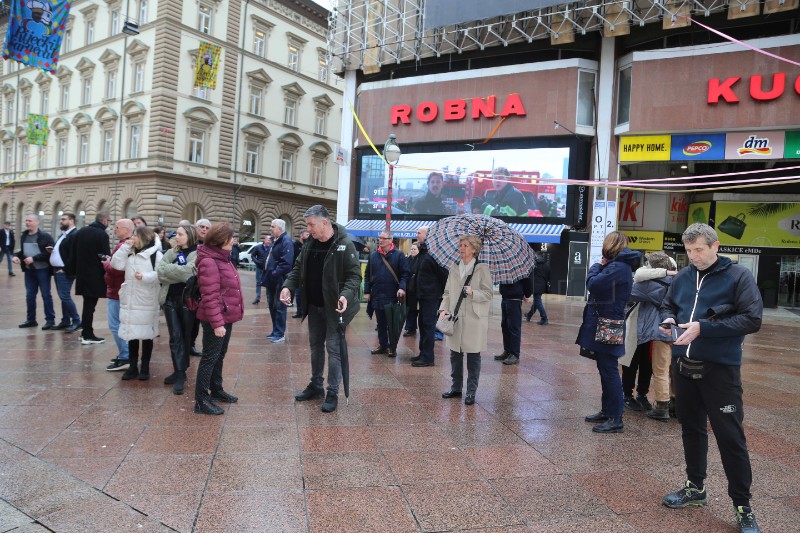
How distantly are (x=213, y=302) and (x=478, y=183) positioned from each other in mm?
20545

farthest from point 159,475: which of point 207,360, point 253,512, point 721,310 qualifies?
point 721,310

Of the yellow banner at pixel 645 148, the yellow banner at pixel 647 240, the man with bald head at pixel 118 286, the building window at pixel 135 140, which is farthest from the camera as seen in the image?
the building window at pixel 135 140

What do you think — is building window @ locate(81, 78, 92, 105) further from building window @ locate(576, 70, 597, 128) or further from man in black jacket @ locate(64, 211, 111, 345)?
man in black jacket @ locate(64, 211, 111, 345)

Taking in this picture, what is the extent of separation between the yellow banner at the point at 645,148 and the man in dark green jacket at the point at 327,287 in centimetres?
1862

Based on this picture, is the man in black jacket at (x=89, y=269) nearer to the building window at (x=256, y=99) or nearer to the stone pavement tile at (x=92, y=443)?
the stone pavement tile at (x=92, y=443)

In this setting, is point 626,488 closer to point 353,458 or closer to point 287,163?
point 353,458

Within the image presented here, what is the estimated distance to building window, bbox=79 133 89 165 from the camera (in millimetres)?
38469

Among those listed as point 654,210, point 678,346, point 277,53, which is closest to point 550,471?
point 678,346

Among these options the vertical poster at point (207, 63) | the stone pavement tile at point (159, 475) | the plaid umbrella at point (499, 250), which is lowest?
the stone pavement tile at point (159, 475)

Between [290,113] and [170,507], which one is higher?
[290,113]

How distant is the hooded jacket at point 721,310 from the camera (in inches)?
131

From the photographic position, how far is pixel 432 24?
76.6ft

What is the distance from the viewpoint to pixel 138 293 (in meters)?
6.25

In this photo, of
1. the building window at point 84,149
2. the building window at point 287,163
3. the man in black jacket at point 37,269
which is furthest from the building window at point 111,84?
the man in black jacket at point 37,269
